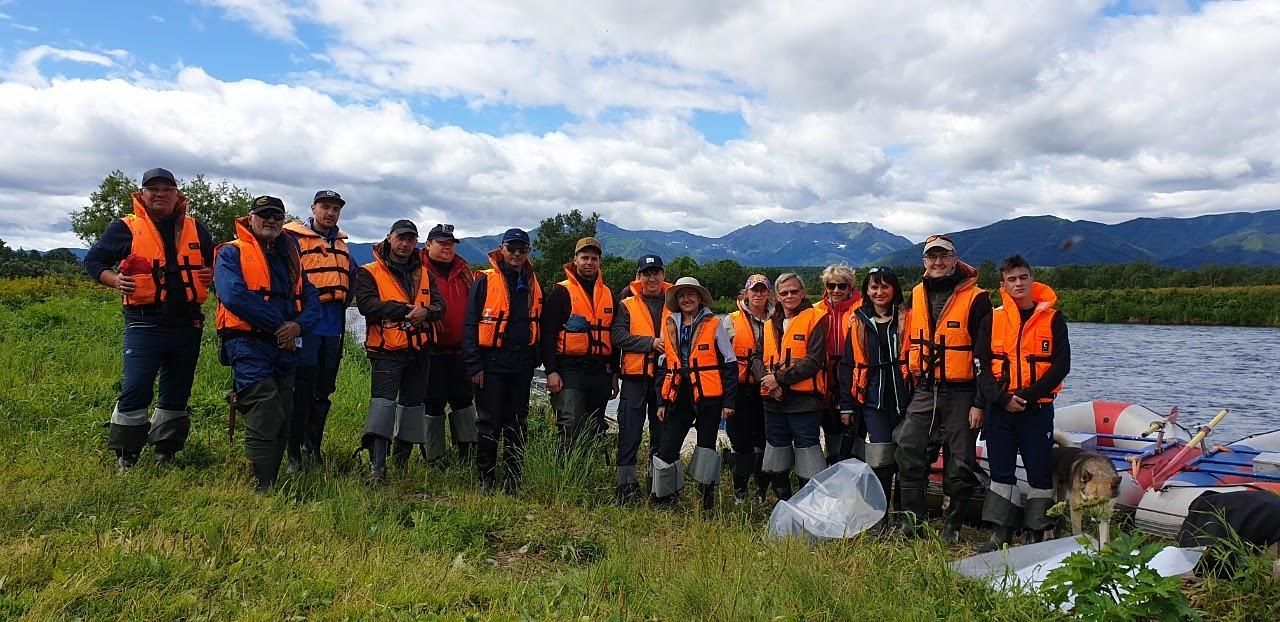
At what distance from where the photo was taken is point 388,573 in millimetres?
3299

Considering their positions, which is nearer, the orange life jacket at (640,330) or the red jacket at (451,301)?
the orange life jacket at (640,330)

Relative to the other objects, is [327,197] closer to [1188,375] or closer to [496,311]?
[496,311]

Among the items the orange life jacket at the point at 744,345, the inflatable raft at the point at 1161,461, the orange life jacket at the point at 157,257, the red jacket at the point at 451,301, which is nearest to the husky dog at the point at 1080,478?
the inflatable raft at the point at 1161,461

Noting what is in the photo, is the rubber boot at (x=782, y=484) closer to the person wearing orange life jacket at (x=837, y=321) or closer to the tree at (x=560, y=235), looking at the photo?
the person wearing orange life jacket at (x=837, y=321)

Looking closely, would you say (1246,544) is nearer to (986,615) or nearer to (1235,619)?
(1235,619)

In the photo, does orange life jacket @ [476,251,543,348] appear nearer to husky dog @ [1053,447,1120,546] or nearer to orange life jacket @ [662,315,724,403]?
orange life jacket @ [662,315,724,403]

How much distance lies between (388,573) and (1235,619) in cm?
343

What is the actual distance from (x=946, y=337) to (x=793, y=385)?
1.10 metres

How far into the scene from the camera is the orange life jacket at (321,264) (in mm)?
5527

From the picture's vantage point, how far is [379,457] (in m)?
5.40

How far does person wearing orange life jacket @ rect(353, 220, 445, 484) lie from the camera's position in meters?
5.40

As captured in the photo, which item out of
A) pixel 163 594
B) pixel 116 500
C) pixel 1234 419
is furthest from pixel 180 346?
pixel 1234 419

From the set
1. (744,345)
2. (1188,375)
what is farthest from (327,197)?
(1188,375)

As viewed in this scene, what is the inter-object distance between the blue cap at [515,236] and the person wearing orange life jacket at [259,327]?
1531mm
